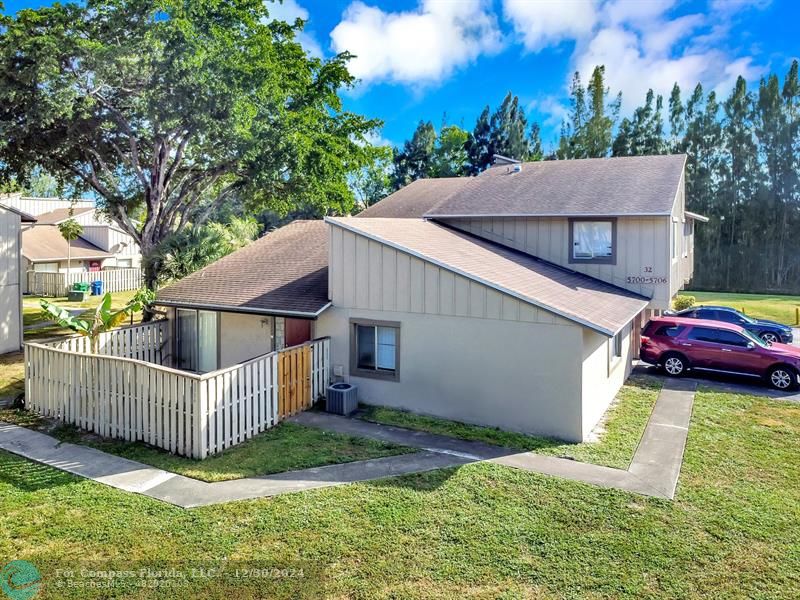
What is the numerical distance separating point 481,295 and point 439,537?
17.8 feet

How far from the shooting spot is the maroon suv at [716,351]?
582 inches

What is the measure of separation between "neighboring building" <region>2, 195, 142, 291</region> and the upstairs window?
2915 centimetres

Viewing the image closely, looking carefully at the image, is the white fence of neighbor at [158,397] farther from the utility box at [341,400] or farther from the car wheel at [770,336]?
the car wheel at [770,336]

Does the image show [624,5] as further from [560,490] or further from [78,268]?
[78,268]

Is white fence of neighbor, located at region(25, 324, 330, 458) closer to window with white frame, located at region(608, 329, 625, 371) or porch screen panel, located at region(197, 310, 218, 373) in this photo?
porch screen panel, located at region(197, 310, 218, 373)

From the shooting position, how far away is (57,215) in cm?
4347

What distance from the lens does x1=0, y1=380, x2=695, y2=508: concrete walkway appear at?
332 inches

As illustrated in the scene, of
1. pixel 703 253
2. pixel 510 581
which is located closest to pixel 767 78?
pixel 703 253

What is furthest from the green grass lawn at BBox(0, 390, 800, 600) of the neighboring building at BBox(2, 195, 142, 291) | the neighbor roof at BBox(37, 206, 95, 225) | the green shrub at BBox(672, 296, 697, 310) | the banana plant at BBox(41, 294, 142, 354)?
the neighbor roof at BBox(37, 206, 95, 225)

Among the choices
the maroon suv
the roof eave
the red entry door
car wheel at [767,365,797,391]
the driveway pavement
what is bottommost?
the driveway pavement

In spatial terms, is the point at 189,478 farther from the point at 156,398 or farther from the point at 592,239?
the point at 592,239

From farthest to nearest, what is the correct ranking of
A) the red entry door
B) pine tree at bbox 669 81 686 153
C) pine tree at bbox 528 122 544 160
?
pine tree at bbox 528 122 544 160, pine tree at bbox 669 81 686 153, the red entry door

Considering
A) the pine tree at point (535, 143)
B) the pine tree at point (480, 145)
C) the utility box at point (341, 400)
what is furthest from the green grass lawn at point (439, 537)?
the pine tree at point (535, 143)

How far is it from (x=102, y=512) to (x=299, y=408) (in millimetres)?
5042
